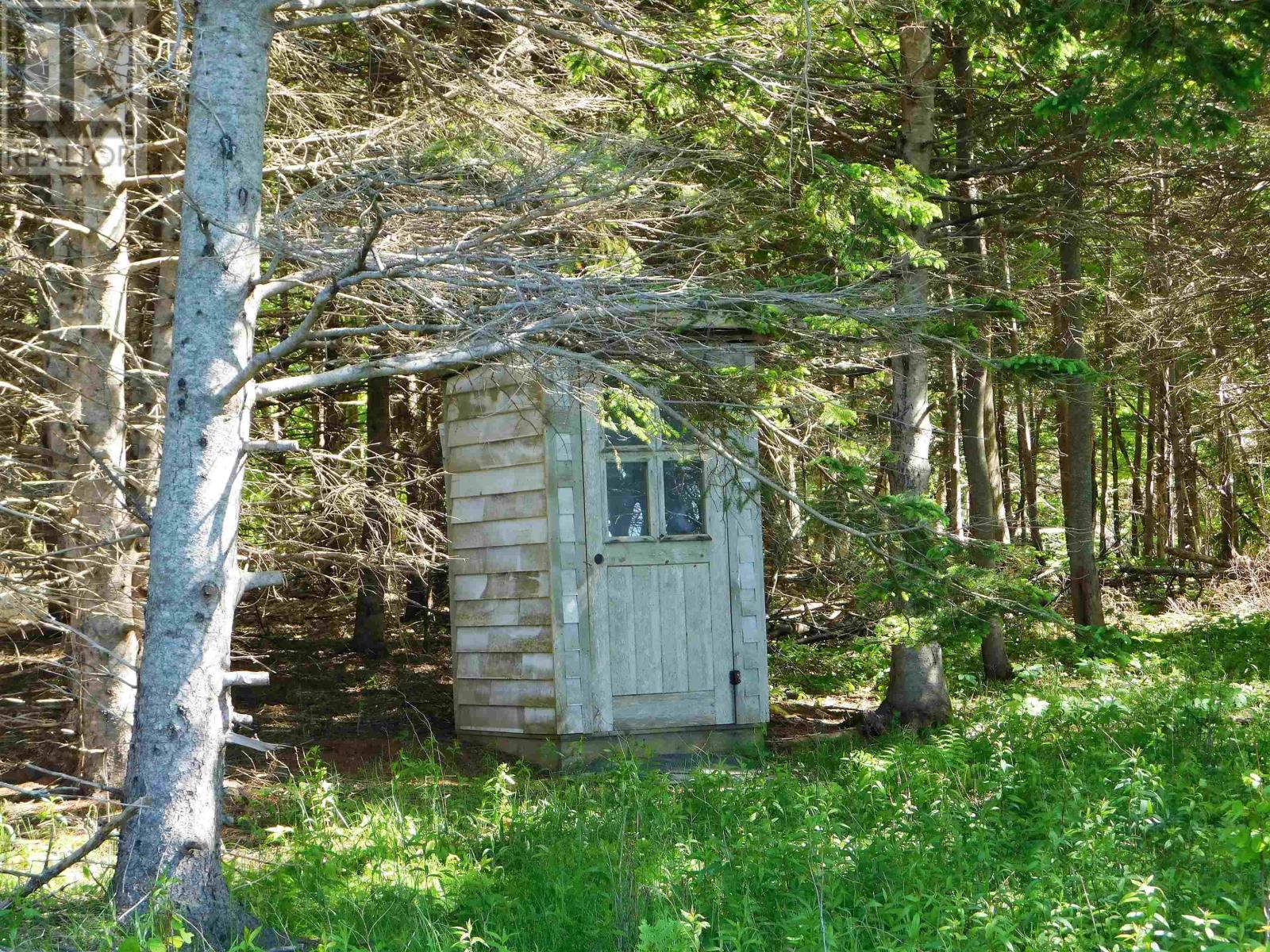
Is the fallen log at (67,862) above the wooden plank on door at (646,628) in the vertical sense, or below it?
below

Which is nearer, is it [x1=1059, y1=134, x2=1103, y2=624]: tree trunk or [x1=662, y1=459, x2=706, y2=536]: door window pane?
[x1=662, y1=459, x2=706, y2=536]: door window pane

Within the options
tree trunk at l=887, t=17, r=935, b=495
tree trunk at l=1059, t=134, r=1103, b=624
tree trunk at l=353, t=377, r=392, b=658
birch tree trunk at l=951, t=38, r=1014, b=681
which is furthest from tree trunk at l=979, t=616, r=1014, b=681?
tree trunk at l=353, t=377, r=392, b=658

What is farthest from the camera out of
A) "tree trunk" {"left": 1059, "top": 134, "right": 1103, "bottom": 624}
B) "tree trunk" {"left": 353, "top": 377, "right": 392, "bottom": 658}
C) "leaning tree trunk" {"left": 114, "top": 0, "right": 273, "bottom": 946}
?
"tree trunk" {"left": 353, "top": 377, "right": 392, "bottom": 658}

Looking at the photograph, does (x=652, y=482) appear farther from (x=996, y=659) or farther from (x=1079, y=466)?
(x=1079, y=466)

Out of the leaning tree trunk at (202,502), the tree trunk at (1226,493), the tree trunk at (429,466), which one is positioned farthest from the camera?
the tree trunk at (1226,493)

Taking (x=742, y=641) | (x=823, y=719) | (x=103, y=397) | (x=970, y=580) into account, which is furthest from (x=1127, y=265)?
(x=103, y=397)

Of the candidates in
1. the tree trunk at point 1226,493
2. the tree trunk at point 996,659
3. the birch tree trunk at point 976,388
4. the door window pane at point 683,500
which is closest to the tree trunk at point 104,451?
the door window pane at point 683,500

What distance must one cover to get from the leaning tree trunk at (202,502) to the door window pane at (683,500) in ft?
14.4

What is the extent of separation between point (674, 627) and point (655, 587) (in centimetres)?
34

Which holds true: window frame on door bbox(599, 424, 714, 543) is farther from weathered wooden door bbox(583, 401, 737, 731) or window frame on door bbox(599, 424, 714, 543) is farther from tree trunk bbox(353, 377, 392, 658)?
tree trunk bbox(353, 377, 392, 658)

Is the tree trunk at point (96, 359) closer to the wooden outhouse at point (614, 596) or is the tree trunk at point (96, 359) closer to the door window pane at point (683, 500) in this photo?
the wooden outhouse at point (614, 596)

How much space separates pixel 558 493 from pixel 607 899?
172 inches

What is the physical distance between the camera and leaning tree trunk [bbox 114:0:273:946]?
4258 mm

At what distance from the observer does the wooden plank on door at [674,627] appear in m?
8.52
